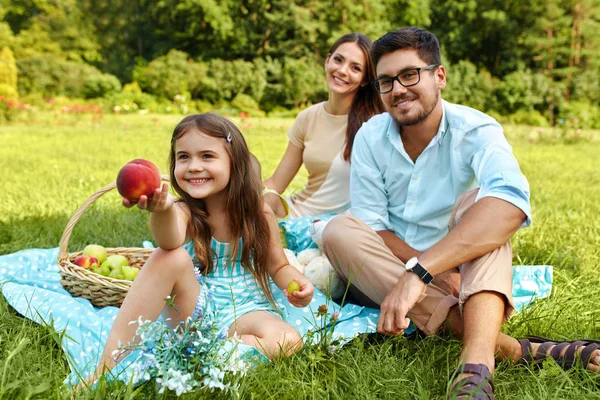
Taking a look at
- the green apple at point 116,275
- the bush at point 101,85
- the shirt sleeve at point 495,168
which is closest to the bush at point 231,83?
the bush at point 101,85

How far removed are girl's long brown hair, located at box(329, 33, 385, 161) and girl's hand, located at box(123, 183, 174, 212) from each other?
6.14 feet

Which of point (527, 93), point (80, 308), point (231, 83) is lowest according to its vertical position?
point (527, 93)

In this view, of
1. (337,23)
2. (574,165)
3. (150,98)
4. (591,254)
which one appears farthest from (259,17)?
(591,254)

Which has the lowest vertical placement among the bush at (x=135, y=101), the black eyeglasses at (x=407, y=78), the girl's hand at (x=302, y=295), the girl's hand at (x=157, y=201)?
the bush at (x=135, y=101)

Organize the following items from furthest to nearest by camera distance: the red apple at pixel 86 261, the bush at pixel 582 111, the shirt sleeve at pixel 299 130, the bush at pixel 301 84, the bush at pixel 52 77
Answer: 1. the bush at pixel 52 77
2. the bush at pixel 301 84
3. the bush at pixel 582 111
4. the shirt sleeve at pixel 299 130
5. the red apple at pixel 86 261

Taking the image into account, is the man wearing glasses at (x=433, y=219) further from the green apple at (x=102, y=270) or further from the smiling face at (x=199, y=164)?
the green apple at (x=102, y=270)

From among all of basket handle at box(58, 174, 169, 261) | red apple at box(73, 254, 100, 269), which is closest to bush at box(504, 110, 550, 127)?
red apple at box(73, 254, 100, 269)

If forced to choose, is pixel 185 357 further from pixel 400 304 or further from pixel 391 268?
pixel 391 268

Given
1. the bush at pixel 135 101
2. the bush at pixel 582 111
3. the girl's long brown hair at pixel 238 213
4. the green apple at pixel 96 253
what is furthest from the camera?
the bush at pixel 135 101

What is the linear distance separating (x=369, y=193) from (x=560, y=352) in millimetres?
1071

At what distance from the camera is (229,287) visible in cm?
251

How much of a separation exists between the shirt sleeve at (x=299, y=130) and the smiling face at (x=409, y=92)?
1257mm

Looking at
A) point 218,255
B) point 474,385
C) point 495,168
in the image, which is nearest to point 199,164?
point 218,255

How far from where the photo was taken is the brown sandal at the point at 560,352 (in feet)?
7.16
